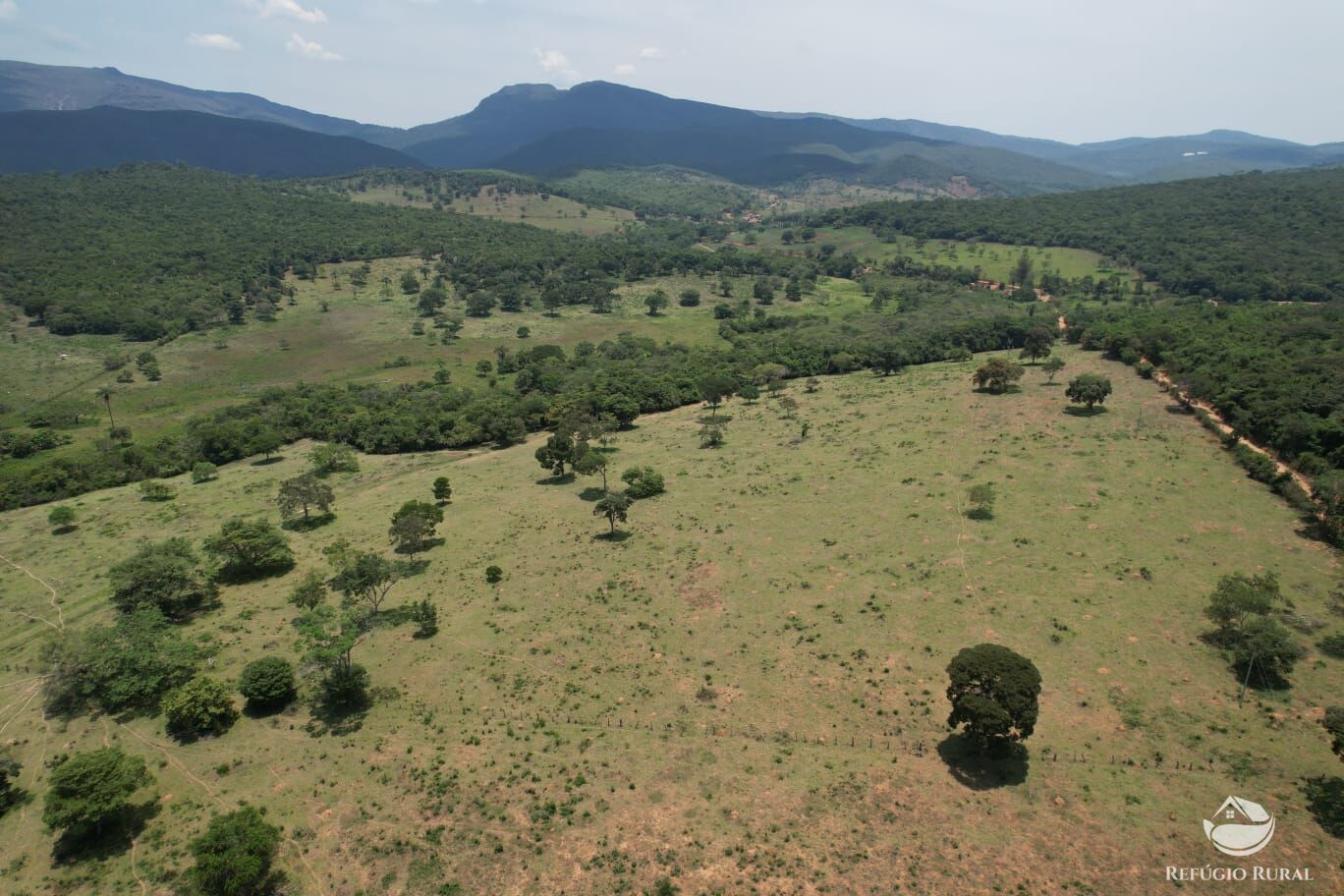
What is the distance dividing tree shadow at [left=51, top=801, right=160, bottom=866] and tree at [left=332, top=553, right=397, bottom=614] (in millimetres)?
19888

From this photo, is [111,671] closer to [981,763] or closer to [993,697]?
[981,763]

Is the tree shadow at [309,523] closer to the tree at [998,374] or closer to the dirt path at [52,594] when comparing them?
the dirt path at [52,594]

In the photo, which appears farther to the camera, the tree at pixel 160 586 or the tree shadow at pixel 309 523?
the tree shadow at pixel 309 523

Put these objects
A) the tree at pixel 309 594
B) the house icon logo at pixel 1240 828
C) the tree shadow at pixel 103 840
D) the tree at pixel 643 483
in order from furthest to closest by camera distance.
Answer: the tree at pixel 643 483, the tree at pixel 309 594, the tree shadow at pixel 103 840, the house icon logo at pixel 1240 828

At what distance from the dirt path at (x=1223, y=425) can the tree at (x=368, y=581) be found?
88267 millimetres

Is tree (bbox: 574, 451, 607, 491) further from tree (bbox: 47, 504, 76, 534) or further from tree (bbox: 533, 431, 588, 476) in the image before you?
tree (bbox: 47, 504, 76, 534)

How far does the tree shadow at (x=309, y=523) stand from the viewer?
248 feet

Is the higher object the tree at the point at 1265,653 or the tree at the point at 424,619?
the tree at the point at 1265,653

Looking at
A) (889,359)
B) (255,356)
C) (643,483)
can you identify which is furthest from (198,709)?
(255,356)

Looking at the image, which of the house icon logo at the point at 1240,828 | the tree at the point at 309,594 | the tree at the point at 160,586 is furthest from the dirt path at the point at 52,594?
the house icon logo at the point at 1240,828

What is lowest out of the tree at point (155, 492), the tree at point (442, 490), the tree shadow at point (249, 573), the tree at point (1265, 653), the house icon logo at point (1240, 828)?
the tree at point (155, 492)

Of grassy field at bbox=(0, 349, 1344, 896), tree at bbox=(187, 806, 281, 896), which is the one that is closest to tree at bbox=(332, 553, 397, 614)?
grassy field at bbox=(0, 349, 1344, 896)

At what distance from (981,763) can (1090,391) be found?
242ft

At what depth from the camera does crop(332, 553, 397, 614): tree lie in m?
53.1
